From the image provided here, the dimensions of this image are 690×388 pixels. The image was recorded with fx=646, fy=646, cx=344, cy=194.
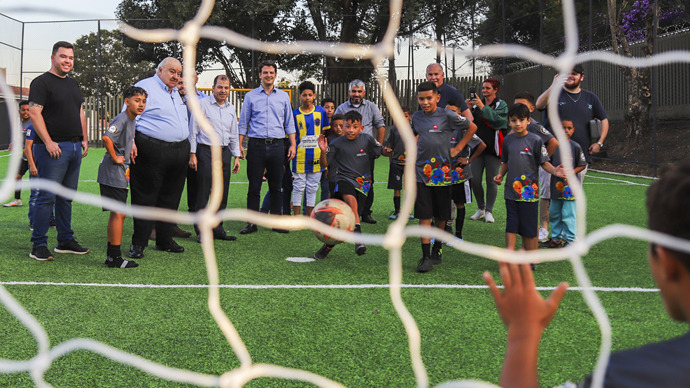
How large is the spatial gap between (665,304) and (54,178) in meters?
4.91

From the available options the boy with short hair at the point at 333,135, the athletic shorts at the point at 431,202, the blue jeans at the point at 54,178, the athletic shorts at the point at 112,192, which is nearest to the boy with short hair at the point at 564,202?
the athletic shorts at the point at 431,202

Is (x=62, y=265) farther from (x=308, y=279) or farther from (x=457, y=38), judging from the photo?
(x=457, y=38)

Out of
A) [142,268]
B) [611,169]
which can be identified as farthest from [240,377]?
[611,169]

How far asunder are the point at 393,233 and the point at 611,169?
1393 centimetres

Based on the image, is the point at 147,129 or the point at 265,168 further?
the point at 265,168

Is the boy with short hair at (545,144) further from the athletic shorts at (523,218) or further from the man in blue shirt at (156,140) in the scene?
the man in blue shirt at (156,140)

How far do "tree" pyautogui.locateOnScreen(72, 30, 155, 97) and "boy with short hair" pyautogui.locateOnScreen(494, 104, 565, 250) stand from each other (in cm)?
1985

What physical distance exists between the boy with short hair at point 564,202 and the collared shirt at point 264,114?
288 centimetres

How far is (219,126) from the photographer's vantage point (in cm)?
667

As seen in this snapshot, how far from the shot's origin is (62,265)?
5.21 m

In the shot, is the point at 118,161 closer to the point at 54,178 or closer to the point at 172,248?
the point at 54,178

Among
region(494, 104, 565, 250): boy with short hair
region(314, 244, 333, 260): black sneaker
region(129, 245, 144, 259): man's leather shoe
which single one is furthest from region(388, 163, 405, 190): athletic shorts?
region(129, 245, 144, 259): man's leather shoe

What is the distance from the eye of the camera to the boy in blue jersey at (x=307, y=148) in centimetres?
738

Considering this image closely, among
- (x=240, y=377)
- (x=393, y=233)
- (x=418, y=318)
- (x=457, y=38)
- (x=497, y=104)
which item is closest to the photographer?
(x=240, y=377)
